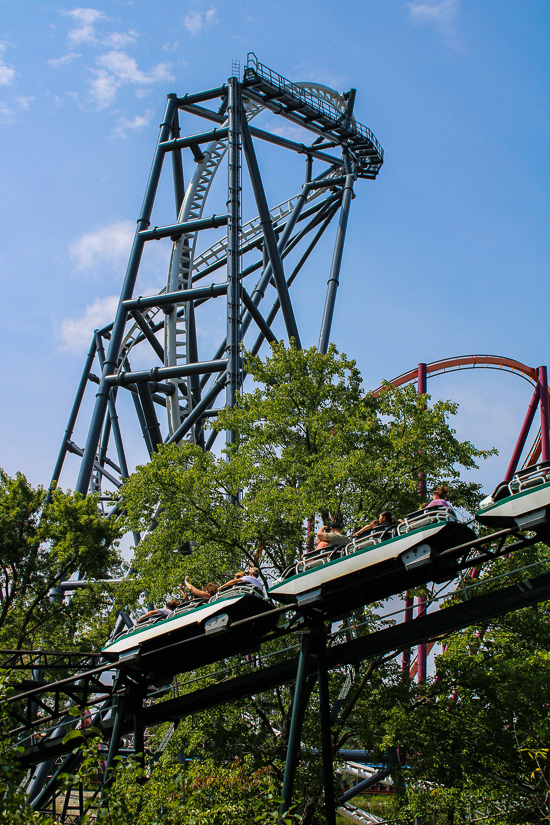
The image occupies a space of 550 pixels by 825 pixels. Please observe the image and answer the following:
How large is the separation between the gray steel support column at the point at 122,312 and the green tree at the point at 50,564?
2.82m

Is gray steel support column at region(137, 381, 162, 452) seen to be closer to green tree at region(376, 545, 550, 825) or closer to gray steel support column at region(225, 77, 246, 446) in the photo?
gray steel support column at region(225, 77, 246, 446)

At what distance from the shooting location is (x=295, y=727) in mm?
8141

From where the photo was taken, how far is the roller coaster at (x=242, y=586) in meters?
8.44

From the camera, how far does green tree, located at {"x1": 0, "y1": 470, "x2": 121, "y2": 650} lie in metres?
17.1

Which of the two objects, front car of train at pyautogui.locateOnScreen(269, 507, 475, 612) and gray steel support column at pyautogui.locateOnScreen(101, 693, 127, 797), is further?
gray steel support column at pyautogui.locateOnScreen(101, 693, 127, 797)

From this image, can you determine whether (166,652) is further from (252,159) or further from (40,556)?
(252,159)

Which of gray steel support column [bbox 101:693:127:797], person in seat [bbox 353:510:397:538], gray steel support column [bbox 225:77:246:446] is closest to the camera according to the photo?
person in seat [bbox 353:510:397:538]

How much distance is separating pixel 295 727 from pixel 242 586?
1.77 metres

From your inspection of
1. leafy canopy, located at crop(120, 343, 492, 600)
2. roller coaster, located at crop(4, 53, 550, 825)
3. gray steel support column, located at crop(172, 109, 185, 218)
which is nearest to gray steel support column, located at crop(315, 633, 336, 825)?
roller coaster, located at crop(4, 53, 550, 825)

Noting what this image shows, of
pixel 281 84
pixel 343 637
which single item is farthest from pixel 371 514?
pixel 281 84

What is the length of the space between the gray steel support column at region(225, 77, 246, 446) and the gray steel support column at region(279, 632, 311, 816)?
9.17 meters

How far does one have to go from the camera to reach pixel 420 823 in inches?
532

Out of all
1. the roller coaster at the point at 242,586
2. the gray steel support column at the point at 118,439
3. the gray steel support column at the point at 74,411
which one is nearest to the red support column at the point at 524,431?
the roller coaster at the point at 242,586

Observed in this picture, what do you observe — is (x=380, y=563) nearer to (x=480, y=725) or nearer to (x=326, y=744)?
(x=326, y=744)
